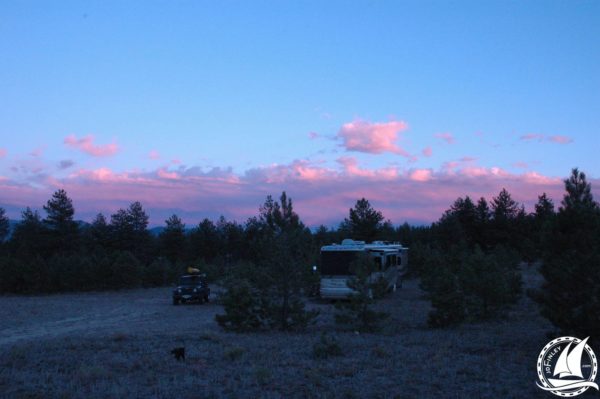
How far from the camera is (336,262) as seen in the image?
86.4 ft

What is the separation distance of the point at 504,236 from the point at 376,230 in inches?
561

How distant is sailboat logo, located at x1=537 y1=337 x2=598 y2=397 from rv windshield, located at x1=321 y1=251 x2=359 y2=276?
603 inches

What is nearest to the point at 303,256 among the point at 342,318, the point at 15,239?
the point at 342,318

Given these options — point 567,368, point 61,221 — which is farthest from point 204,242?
point 567,368

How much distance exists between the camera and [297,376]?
9.12 metres

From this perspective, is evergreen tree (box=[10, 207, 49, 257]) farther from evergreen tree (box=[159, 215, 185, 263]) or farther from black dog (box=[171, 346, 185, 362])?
black dog (box=[171, 346, 185, 362])

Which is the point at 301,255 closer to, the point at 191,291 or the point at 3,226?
the point at 191,291

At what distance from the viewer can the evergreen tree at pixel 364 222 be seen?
60.0m

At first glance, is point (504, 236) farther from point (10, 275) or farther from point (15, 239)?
point (15, 239)

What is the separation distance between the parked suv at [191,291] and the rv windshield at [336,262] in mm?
7983

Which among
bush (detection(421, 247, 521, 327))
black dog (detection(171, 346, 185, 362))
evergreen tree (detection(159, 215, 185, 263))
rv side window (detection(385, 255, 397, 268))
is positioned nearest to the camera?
black dog (detection(171, 346, 185, 362))

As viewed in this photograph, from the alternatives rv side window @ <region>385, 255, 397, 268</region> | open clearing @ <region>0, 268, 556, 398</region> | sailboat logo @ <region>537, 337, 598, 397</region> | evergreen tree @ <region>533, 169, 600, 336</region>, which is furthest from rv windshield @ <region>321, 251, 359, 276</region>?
sailboat logo @ <region>537, 337, 598, 397</region>

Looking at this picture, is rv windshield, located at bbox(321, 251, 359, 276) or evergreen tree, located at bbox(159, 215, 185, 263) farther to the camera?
evergreen tree, located at bbox(159, 215, 185, 263)

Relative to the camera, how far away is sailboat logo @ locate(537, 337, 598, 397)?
8102mm
